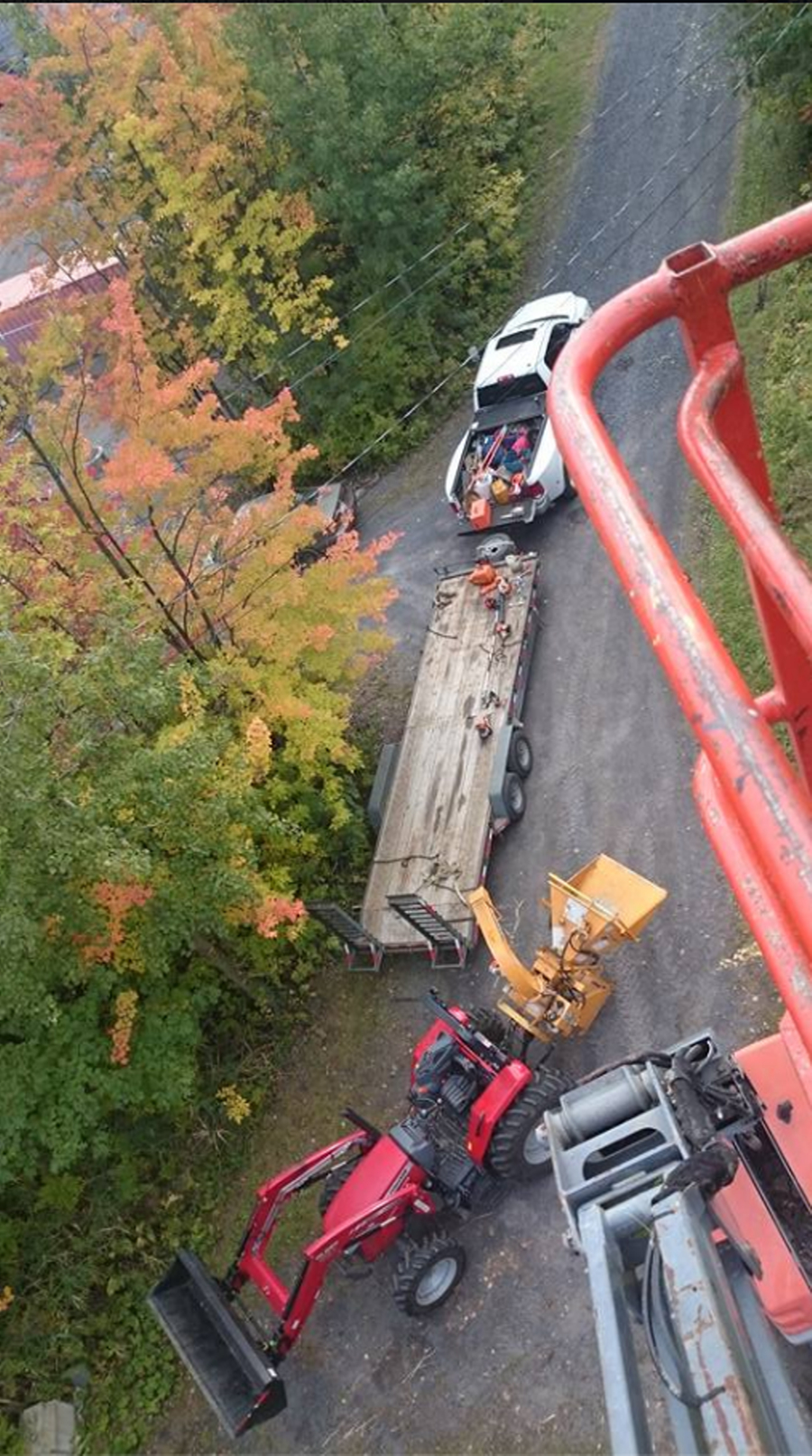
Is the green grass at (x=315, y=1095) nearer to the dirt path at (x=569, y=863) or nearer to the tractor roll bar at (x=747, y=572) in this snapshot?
the dirt path at (x=569, y=863)

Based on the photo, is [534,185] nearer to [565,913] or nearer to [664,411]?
[664,411]

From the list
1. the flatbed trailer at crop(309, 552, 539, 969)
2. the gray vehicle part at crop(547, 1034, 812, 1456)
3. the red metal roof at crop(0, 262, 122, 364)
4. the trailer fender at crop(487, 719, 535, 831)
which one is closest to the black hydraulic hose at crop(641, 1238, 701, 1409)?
the gray vehicle part at crop(547, 1034, 812, 1456)

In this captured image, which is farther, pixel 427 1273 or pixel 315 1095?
pixel 315 1095

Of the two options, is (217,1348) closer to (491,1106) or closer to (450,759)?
(491,1106)

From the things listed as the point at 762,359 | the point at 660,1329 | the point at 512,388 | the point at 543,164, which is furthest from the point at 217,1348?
the point at 543,164

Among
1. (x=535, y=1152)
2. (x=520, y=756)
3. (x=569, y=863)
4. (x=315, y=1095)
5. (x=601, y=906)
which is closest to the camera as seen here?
(x=535, y=1152)

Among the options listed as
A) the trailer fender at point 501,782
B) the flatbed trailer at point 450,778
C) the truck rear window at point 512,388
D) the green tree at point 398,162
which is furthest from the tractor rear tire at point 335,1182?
the green tree at point 398,162
